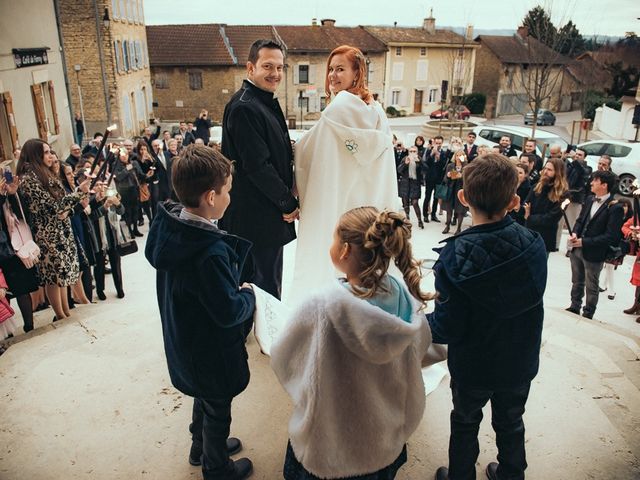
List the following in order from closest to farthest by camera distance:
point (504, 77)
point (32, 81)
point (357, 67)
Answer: point (357, 67), point (32, 81), point (504, 77)

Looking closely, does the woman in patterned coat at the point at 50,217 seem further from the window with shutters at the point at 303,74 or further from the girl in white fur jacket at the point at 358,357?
the window with shutters at the point at 303,74

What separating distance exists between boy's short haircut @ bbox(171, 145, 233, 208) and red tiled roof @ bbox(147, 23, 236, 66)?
32.1 m

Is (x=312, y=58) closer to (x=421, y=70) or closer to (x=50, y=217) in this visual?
(x=421, y=70)

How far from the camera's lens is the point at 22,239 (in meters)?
3.98

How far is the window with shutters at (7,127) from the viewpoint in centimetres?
924

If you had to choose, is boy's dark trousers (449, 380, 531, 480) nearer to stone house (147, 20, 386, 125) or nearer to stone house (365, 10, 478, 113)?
stone house (147, 20, 386, 125)

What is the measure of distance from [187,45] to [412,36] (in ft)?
53.4

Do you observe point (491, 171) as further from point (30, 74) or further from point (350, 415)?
point (30, 74)

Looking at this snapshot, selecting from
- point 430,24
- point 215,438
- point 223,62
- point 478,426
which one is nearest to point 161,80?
point 223,62

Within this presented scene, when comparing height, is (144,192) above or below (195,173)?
below

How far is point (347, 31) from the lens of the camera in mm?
36312

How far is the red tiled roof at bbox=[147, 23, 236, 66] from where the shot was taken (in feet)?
105

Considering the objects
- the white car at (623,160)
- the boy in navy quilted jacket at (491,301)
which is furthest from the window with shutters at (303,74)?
the boy in navy quilted jacket at (491,301)

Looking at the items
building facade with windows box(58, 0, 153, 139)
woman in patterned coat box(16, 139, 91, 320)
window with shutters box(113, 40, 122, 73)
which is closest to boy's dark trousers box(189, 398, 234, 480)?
woman in patterned coat box(16, 139, 91, 320)
